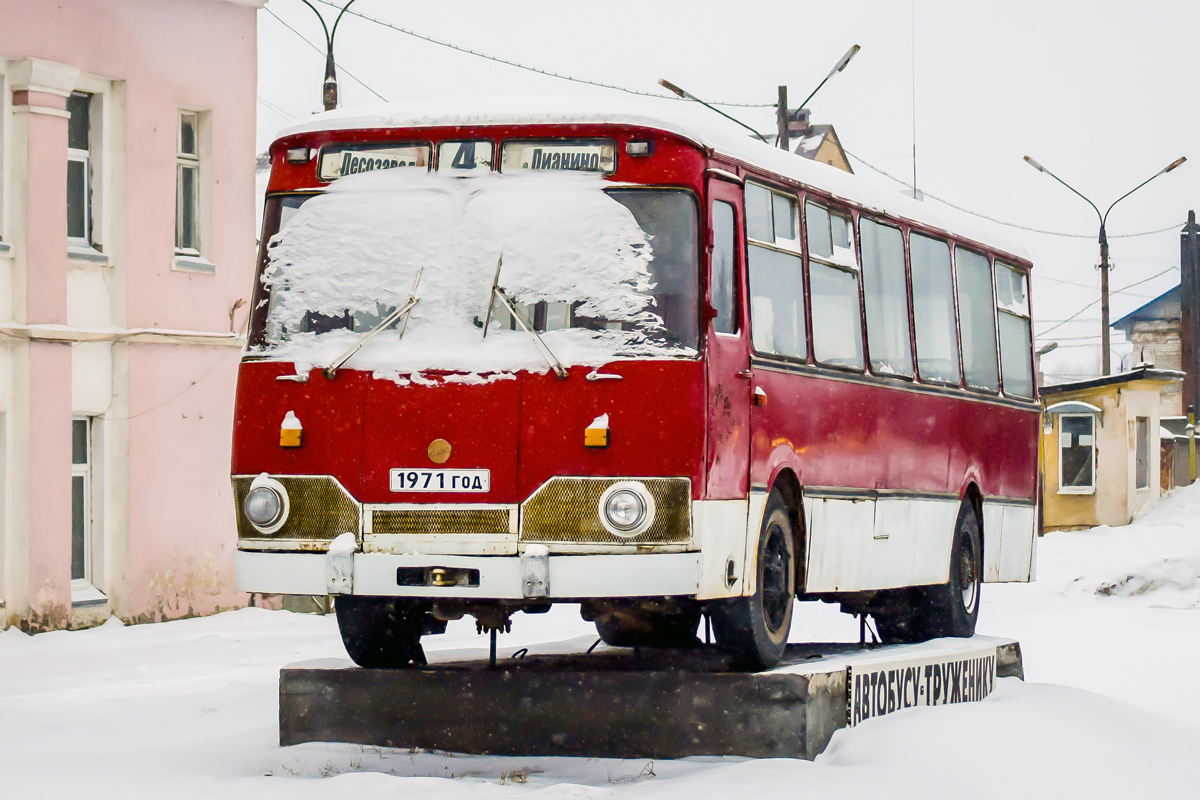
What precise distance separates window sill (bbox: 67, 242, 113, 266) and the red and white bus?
35.9 ft

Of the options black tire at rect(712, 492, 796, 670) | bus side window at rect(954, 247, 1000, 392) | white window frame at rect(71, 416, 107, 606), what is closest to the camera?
black tire at rect(712, 492, 796, 670)

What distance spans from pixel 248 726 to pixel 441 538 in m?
3.51

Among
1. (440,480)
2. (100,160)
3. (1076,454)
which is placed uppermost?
(100,160)

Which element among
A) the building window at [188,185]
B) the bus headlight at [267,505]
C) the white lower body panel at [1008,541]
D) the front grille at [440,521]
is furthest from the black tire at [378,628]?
the building window at [188,185]

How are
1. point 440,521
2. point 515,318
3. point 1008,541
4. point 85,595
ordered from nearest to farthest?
point 440,521, point 515,318, point 1008,541, point 85,595

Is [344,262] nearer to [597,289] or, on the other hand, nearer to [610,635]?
[597,289]

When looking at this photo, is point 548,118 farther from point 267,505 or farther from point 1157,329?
point 1157,329

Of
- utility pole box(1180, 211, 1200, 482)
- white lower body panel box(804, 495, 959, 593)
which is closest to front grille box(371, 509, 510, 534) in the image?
white lower body panel box(804, 495, 959, 593)

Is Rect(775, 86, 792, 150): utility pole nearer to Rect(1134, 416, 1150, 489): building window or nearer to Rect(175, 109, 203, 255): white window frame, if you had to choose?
Rect(175, 109, 203, 255): white window frame

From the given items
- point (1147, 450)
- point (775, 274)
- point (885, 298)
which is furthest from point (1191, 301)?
point (775, 274)

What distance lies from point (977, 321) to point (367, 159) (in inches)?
241

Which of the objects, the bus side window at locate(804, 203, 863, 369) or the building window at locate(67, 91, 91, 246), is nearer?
the bus side window at locate(804, 203, 863, 369)

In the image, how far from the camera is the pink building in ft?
64.9

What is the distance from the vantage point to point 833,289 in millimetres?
11445
